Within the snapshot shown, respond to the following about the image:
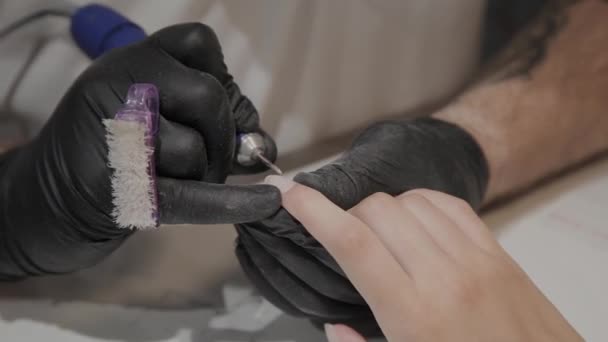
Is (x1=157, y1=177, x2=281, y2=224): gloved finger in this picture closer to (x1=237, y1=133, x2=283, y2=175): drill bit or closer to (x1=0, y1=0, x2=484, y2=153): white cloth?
(x1=237, y1=133, x2=283, y2=175): drill bit

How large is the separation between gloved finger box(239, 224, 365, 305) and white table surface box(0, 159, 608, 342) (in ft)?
0.23

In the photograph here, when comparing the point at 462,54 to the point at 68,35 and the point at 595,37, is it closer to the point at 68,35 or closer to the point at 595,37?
the point at 595,37

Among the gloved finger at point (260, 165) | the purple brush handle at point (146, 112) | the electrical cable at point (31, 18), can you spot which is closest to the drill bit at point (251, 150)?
the gloved finger at point (260, 165)

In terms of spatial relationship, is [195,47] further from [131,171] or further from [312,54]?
[312,54]

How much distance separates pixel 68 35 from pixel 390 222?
0.47 meters

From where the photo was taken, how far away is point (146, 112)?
1.63 ft

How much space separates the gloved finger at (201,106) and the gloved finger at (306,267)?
0.09 meters

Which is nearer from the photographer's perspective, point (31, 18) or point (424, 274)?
point (424, 274)

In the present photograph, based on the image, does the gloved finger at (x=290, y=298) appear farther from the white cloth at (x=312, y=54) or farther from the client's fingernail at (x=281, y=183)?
the white cloth at (x=312, y=54)

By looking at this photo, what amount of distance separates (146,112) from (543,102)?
608 millimetres

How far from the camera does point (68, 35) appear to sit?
0.73 meters

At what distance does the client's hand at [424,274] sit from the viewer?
0.48m

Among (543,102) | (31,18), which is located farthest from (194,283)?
(543,102)

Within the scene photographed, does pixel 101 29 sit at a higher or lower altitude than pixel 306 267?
higher
